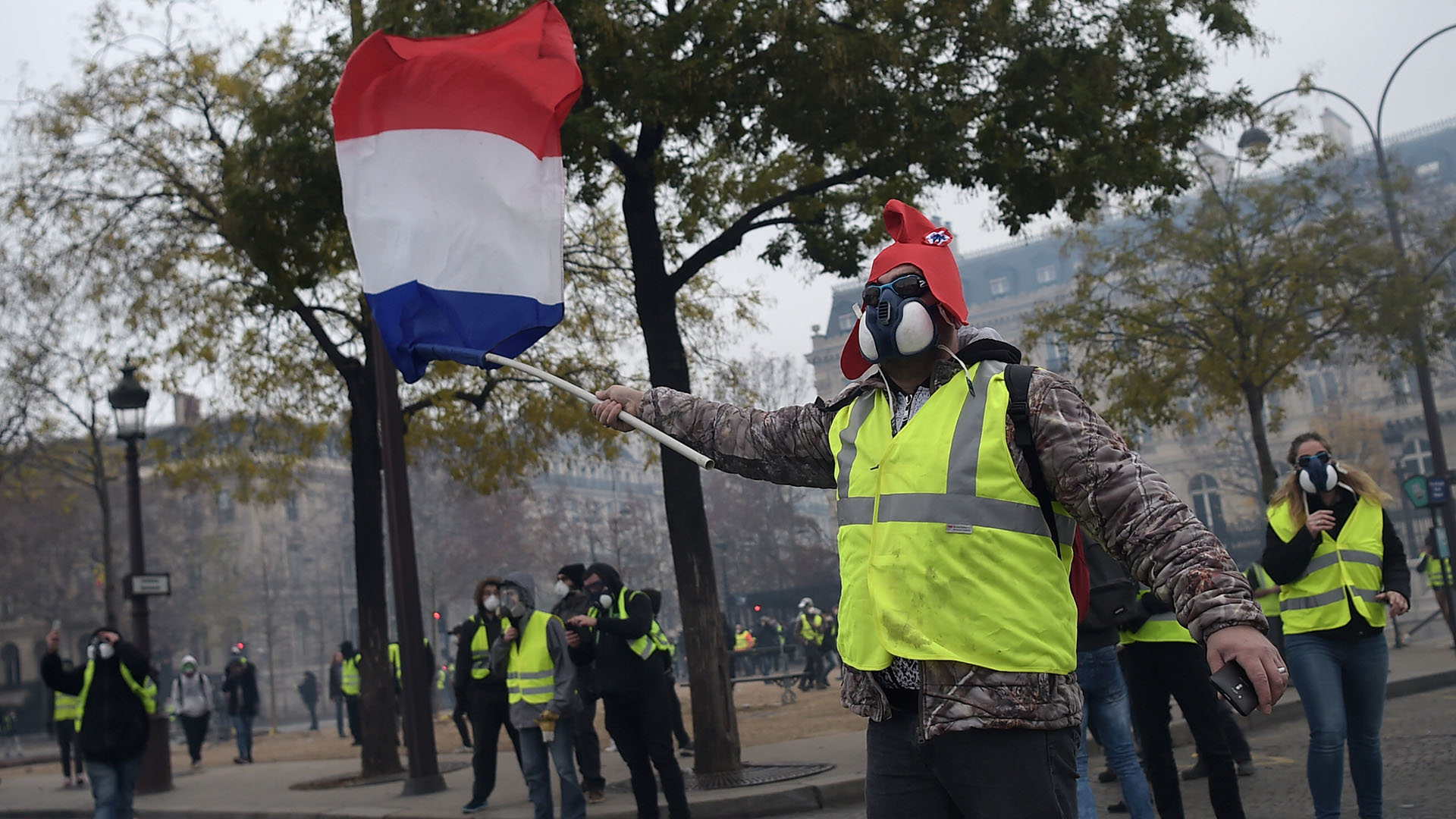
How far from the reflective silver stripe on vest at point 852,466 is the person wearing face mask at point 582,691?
228 inches

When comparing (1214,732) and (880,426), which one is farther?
(1214,732)

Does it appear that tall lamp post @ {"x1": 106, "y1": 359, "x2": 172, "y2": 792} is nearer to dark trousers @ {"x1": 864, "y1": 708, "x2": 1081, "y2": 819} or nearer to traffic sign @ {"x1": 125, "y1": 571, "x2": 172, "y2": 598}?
traffic sign @ {"x1": 125, "y1": 571, "x2": 172, "y2": 598}

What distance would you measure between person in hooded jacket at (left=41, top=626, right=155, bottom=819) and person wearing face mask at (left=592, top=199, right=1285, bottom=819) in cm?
843

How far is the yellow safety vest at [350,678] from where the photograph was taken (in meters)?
23.8

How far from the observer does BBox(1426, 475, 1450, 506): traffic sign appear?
696 inches

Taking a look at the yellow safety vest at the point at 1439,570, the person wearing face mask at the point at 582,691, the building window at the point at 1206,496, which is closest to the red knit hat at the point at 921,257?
the person wearing face mask at the point at 582,691

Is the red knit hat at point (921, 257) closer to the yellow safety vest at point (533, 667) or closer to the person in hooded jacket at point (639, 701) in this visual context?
the person in hooded jacket at point (639, 701)

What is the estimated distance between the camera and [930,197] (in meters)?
12.9

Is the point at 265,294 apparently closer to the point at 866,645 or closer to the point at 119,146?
the point at 119,146

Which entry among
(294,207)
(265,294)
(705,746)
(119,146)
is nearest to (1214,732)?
(705,746)

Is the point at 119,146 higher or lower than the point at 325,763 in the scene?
higher

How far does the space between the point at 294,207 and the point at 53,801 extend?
946 cm

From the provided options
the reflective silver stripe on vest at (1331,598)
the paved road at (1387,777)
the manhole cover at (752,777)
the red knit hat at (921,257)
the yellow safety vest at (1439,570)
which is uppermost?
the red knit hat at (921,257)

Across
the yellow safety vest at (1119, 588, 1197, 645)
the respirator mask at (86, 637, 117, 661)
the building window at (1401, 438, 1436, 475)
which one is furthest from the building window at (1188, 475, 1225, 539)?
the yellow safety vest at (1119, 588, 1197, 645)
